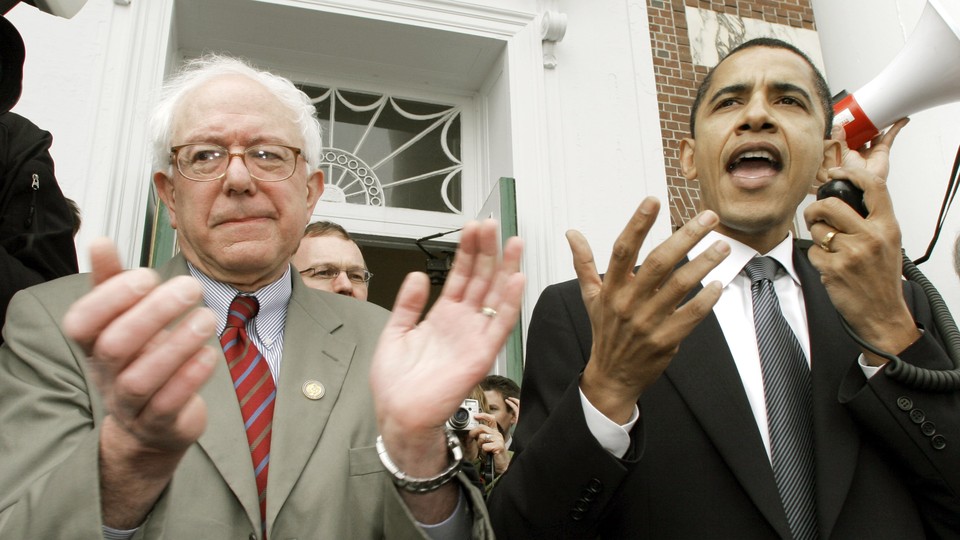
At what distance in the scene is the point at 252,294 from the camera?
6.43 ft

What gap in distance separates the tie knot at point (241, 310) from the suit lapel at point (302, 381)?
8 centimetres

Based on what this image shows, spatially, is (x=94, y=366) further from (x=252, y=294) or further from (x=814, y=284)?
(x=814, y=284)

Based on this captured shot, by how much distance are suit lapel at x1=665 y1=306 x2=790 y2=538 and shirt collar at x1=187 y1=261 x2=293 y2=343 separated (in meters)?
0.95

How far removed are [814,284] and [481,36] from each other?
13.0 ft

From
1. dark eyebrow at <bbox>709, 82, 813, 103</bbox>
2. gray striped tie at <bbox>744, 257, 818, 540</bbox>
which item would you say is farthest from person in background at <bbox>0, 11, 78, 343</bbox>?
dark eyebrow at <bbox>709, 82, 813, 103</bbox>

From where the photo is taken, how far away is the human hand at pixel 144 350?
1043mm

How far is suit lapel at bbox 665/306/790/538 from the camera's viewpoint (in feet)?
5.16

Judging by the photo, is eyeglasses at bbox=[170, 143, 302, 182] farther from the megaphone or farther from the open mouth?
the megaphone

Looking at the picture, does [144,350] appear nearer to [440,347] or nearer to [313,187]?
[440,347]

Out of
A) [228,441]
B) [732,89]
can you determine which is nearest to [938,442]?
[732,89]

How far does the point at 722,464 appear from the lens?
5.40ft

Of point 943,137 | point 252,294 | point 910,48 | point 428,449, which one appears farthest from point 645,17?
point 428,449

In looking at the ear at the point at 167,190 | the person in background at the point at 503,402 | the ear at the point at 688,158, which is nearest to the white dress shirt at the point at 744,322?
the ear at the point at 688,158

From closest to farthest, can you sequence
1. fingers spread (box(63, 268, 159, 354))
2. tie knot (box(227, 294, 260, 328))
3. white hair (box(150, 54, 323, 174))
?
fingers spread (box(63, 268, 159, 354))
tie knot (box(227, 294, 260, 328))
white hair (box(150, 54, 323, 174))
